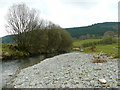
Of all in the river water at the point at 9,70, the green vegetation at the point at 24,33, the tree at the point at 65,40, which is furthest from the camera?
the tree at the point at 65,40

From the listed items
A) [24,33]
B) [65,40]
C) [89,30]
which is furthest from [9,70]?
[89,30]

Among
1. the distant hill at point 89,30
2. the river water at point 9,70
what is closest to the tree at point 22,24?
the river water at point 9,70

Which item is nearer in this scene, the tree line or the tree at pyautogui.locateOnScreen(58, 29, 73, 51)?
the tree line

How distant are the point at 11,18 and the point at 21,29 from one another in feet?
11.3

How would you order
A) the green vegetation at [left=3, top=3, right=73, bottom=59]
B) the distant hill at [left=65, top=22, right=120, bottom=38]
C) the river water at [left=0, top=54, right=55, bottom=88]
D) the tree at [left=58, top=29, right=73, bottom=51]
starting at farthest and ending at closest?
1. the distant hill at [left=65, top=22, right=120, bottom=38]
2. the tree at [left=58, top=29, right=73, bottom=51]
3. the green vegetation at [left=3, top=3, right=73, bottom=59]
4. the river water at [left=0, top=54, right=55, bottom=88]

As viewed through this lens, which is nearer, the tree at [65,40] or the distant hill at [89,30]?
the tree at [65,40]

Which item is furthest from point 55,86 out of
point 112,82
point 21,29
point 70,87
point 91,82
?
point 21,29

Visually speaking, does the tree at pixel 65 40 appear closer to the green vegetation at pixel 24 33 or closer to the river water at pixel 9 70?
the green vegetation at pixel 24 33

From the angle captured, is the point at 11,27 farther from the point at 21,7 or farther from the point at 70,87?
the point at 70,87

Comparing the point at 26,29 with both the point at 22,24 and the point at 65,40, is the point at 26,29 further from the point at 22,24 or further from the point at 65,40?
the point at 65,40

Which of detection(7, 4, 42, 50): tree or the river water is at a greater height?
detection(7, 4, 42, 50): tree

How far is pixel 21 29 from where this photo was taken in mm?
26828

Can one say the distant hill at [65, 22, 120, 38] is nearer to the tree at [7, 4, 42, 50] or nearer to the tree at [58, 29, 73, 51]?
the tree at [58, 29, 73, 51]

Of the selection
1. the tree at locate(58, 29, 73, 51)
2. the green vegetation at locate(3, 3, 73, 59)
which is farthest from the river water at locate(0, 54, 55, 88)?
the tree at locate(58, 29, 73, 51)
